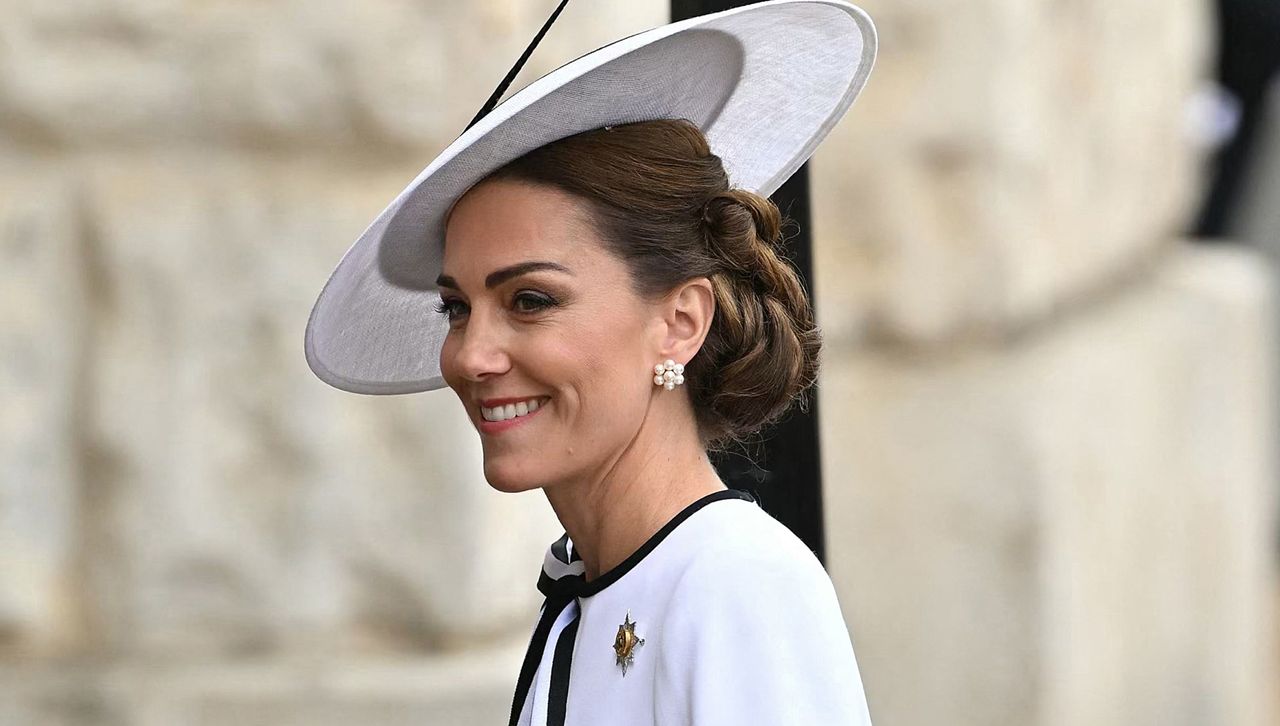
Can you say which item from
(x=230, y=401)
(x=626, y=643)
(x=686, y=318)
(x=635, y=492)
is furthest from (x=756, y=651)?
(x=230, y=401)

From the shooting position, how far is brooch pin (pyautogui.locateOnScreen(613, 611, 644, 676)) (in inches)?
55.1

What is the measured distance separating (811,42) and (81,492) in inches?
62.2

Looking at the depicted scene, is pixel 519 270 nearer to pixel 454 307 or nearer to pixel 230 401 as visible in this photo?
pixel 454 307

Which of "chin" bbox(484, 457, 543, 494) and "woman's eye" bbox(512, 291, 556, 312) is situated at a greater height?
"woman's eye" bbox(512, 291, 556, 312)

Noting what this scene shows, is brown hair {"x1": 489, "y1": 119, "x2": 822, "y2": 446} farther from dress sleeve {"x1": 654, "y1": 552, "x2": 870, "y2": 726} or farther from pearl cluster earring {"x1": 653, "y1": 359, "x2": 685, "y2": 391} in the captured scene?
dress sleeve {"x1": 654, "y1": 552, "x2": 870, "y2": 726}

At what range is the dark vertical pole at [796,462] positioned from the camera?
1761 millimetres

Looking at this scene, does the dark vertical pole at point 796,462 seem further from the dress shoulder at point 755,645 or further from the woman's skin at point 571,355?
the dress shoulder at point 755,645

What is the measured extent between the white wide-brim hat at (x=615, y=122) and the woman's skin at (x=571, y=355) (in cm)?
7

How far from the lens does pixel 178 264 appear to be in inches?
105

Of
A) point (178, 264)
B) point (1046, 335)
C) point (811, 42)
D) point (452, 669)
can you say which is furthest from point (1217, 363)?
point (811, 42)

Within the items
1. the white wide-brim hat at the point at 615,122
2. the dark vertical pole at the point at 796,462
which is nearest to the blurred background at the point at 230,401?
the dark vertical pole at the point at 796,462

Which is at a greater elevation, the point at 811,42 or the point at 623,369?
the point at 811,42

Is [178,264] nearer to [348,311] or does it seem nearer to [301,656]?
[301,656]

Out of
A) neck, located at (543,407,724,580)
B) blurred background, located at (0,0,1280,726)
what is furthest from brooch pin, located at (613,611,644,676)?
blurred background, located at (0,0,1280,726)
